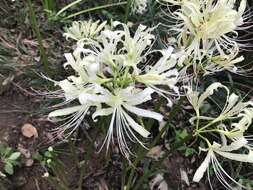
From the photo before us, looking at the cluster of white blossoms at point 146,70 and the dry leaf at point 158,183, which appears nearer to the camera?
the cluster of white blossoms at point 146,70

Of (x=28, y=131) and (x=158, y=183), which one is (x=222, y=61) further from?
(x=28, y=131)

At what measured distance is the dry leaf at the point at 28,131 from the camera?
259cm

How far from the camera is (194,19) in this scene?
172 centimetres

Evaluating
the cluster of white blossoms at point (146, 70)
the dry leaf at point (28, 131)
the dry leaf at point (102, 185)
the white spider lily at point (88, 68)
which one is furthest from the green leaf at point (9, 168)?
the white spider lily at point (88, 68)

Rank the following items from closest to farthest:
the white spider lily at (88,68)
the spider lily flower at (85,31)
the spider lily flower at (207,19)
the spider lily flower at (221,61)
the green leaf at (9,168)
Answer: the white spider lily at (88,68), the spider lily flower at (207,19), the spider lily flower at (221,61), the spider lily flower at (85,31), the green leaf at (9,168)

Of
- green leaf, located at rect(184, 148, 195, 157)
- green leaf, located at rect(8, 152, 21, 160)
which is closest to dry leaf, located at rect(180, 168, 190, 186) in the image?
green leaf, located at rect(184, 148, 195, 157)

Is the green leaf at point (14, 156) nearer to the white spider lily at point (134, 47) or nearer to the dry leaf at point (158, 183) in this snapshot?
the dry leaf at point (158, 183)

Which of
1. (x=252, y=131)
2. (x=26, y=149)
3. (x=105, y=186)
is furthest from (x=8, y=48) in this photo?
(x=252, y=131)

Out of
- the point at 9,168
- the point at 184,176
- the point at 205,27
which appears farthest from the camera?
the point at 184,176

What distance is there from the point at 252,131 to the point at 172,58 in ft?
4.29

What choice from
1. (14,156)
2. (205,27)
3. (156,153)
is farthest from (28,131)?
(205,27)

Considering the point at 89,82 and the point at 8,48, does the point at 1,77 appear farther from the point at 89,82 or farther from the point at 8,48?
the point at 89,82

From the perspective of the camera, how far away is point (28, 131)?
102 inches

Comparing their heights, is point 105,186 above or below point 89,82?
below
